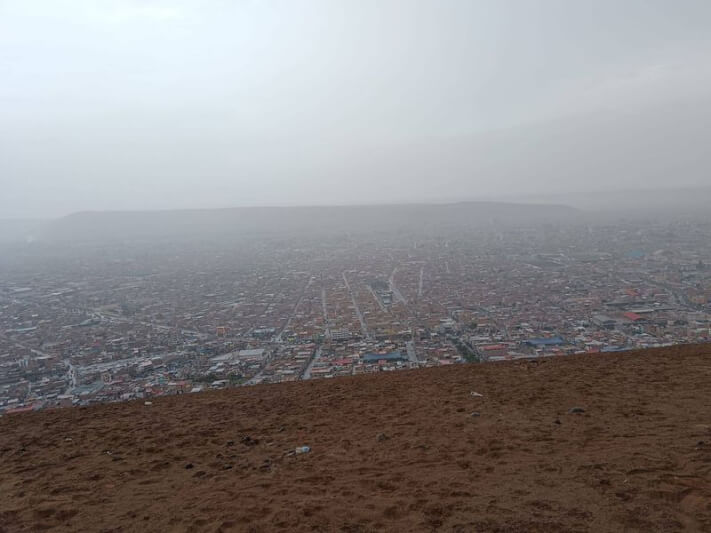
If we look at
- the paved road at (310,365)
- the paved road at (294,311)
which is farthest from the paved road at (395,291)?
the paved road at (310,365)

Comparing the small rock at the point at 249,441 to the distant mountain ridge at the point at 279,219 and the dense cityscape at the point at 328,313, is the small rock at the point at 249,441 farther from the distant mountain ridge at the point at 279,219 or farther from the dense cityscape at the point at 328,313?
the distant mountain ridge at the point at 279,219

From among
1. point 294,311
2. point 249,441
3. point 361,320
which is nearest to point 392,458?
point 249,441

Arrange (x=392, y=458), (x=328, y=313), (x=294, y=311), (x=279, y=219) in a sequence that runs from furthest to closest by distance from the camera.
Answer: (x=279, y=219), (x=294, y=311), (x=328, y=313), (x=392, y=458)

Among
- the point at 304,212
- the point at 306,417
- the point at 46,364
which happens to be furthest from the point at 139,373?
the point at 304,212

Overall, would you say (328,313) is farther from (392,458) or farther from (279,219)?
(279,219)

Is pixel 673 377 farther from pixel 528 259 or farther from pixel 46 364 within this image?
pixel 528 259

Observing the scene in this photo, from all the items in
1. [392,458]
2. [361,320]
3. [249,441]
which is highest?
[392,458]

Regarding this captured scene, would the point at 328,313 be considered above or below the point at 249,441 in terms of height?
below
